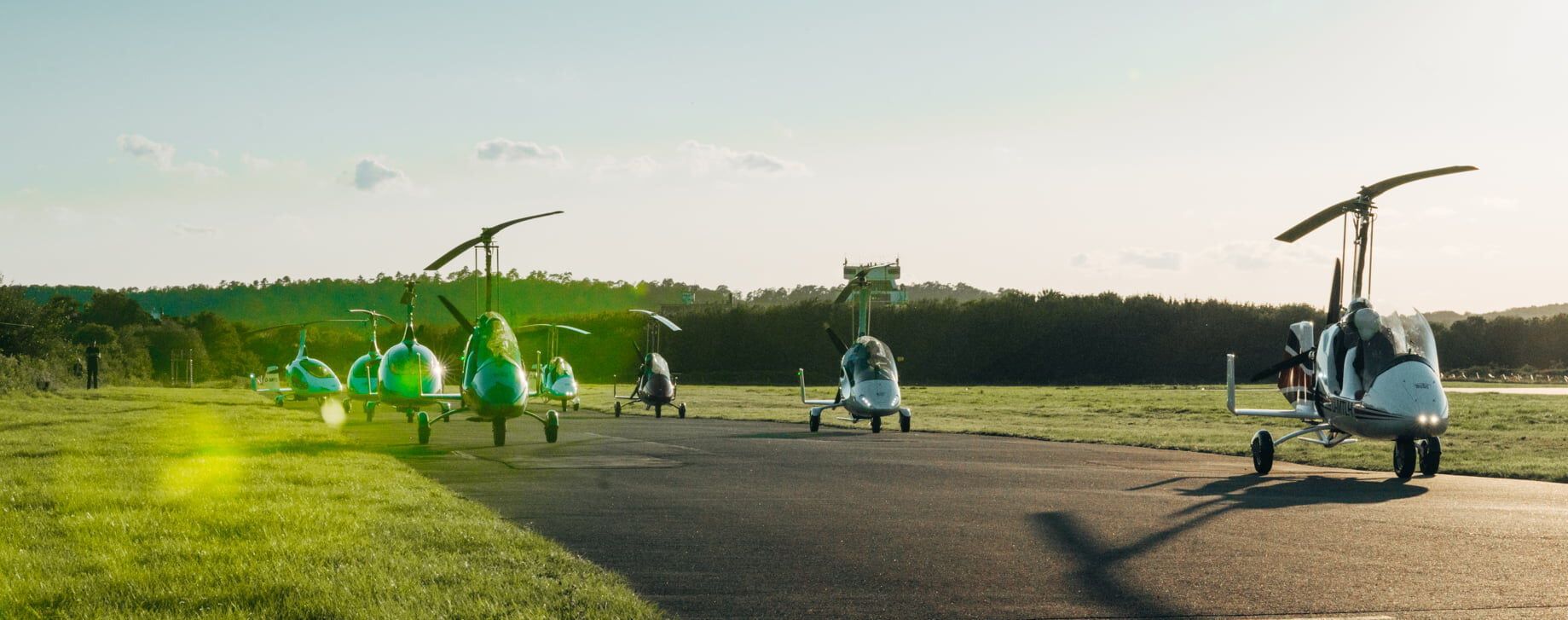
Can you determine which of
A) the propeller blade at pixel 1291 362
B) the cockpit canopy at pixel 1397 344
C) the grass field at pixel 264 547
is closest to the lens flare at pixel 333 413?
the grass field at pixel 264 547

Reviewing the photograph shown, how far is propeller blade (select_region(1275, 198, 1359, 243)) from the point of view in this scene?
15906mm

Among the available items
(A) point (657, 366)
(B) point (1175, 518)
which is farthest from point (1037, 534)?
(A) point (657, 366)

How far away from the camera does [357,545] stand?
8516 millimetres

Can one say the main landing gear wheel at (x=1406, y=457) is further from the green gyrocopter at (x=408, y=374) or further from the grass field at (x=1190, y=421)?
the green gyrocopter at (x=408, y=374)

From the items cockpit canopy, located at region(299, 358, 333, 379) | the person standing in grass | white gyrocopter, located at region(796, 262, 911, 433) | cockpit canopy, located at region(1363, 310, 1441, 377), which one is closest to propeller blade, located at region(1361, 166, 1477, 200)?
cockpit canopy, located at region(1363, 310, 1441, 377)

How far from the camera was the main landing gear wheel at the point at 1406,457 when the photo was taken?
14445 mm

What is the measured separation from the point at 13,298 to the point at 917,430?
173ft

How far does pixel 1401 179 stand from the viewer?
1533cm

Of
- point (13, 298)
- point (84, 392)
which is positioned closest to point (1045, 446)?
point (84, 392)

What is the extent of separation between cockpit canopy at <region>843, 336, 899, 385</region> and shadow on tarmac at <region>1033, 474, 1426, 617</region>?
11.1 meters

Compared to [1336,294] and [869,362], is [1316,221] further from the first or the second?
[869,362]

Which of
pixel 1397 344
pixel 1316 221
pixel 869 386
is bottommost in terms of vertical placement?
pixel 869 386

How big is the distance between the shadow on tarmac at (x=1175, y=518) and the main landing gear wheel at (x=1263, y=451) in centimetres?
34

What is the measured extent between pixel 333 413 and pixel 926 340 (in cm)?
5662
